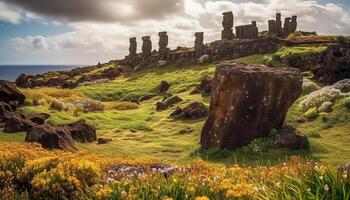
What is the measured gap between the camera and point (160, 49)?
99.8 m

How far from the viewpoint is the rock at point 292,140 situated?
24391 mm

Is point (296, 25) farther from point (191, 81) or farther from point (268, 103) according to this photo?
point (268, 103)

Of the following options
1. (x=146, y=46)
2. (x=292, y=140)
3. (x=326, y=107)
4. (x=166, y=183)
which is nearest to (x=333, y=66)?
(x=326, y=107)

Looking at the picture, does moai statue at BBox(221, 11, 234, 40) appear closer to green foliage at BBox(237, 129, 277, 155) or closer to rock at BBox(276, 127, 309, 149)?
green foliage at BBox(237, 129, 277, 155)

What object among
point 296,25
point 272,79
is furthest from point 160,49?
point 272,79

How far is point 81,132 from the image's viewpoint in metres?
28.7

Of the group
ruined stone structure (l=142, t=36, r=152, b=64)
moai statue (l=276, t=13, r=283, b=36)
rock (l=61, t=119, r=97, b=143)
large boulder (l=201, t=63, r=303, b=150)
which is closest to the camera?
large boulder (l=201, t=63, r=303, b=150)

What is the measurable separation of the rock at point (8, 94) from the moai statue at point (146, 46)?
2321 inches

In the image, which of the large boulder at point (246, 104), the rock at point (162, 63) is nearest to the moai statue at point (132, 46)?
the rock at point (162, 63)

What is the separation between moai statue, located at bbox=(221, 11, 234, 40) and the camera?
92125 millimetres

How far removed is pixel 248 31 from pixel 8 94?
58652mm

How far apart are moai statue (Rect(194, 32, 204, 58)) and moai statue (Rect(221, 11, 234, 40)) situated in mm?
4931

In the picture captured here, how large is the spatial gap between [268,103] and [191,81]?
36.1 meters

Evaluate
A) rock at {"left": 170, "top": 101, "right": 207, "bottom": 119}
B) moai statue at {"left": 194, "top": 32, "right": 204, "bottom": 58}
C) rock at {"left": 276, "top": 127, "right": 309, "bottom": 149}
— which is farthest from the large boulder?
moai statue at {"left": 194, "top": 32, "right": 204, "bottom": 58}
